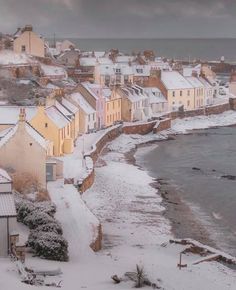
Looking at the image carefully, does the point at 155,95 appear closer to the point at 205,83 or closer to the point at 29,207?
the point at 205,83

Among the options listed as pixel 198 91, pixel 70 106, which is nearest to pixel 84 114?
pixel 70 106

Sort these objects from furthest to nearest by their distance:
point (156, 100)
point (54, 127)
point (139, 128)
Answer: point (156, 100) → point (139, 128) → point (54, 127)

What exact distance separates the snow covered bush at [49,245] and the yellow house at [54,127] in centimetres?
2304

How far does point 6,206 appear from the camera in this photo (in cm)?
2969

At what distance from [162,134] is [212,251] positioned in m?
47.0

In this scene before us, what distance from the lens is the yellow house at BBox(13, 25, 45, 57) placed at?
95375 millimetres

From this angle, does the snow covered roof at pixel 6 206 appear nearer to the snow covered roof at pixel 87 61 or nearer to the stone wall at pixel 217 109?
the stone wall at pixel 217 109

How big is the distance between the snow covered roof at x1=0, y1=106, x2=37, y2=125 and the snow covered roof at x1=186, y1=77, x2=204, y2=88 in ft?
159

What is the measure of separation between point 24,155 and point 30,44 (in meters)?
56.8

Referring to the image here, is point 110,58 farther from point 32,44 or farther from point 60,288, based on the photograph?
point 60,288

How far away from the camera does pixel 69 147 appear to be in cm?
5544

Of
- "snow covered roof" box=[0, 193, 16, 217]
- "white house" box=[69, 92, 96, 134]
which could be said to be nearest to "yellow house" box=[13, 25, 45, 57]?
"white house" box=[69, 92, 96, 134]

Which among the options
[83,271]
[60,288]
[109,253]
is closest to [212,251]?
[109,253]

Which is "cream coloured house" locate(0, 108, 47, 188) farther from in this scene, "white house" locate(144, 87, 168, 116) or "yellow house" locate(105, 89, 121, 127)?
"white house" locate(144, 87, 168, 116)
